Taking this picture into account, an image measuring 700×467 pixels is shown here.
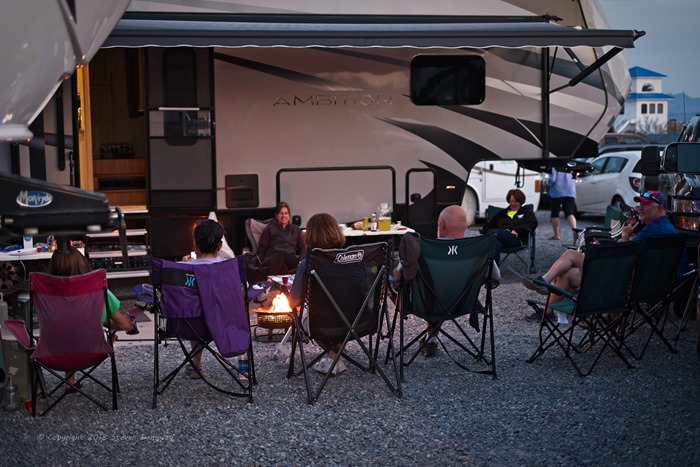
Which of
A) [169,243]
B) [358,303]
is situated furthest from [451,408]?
[169,243]

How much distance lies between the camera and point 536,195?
54.3 feet

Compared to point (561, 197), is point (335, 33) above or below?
above

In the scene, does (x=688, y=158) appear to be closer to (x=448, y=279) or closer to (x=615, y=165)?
(x=448, y=279)

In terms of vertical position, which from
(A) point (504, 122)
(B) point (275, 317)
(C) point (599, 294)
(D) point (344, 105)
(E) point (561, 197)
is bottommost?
(B) point (275, 317)

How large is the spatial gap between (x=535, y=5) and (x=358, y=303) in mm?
5381

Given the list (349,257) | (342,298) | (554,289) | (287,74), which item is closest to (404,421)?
(342,298)

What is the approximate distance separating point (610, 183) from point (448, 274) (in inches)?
422

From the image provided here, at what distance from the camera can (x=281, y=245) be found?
892cm

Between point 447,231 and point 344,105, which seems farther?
point 344,105

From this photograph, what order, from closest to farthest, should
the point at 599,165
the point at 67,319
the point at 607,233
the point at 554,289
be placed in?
the point at 67,319, the point at 554,289, the point at 607,233, the point at 599,165

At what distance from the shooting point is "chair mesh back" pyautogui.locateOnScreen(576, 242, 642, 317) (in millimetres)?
6285

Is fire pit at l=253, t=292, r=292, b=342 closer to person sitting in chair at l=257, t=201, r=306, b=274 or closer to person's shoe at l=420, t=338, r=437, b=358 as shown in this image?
person's shoe at l=420, t=338, r=437, b=358

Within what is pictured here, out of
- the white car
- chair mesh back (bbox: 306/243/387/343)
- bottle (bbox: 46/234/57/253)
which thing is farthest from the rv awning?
the white car

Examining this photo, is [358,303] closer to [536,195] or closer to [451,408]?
[451,408]
